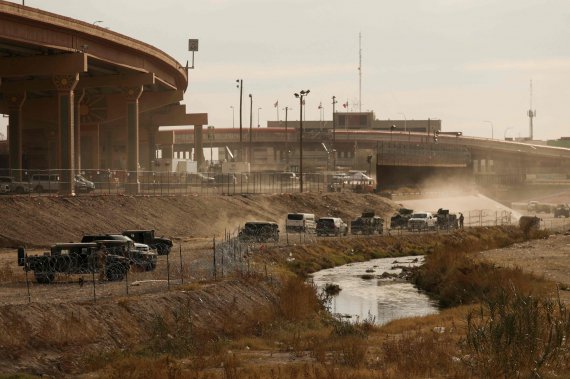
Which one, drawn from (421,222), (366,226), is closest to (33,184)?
Result: (366,226)

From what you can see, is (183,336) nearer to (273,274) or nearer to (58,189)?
(273,274)

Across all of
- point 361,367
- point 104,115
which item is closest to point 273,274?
point 361,367

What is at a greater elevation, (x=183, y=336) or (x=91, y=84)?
(x=91, y=84)

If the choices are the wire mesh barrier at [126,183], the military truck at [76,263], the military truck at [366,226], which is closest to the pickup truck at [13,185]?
the wire mesh barrier at [126,183]

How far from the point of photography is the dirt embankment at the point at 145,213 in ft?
206

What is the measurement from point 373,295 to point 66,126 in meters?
29.3

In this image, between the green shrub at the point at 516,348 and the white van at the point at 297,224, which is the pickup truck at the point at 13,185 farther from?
the green shrub at the point at 516,348

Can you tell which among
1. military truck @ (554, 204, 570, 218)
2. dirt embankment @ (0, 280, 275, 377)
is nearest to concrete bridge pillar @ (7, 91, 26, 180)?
dirt embankment @ (0, 280, 275, 377)

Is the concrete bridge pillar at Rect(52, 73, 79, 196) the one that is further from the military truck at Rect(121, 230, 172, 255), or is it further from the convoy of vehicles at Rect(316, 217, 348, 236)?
the convoy of vehicles at Rect(316, 217, 348, 236)

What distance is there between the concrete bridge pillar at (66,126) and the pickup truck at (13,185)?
2.52 metres

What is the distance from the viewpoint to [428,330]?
37281mm

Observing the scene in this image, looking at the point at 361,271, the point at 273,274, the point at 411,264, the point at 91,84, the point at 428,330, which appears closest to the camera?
the point at 428,330

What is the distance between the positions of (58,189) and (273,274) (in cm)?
2840

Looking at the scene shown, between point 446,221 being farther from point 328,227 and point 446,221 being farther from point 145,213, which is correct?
point 145,213
